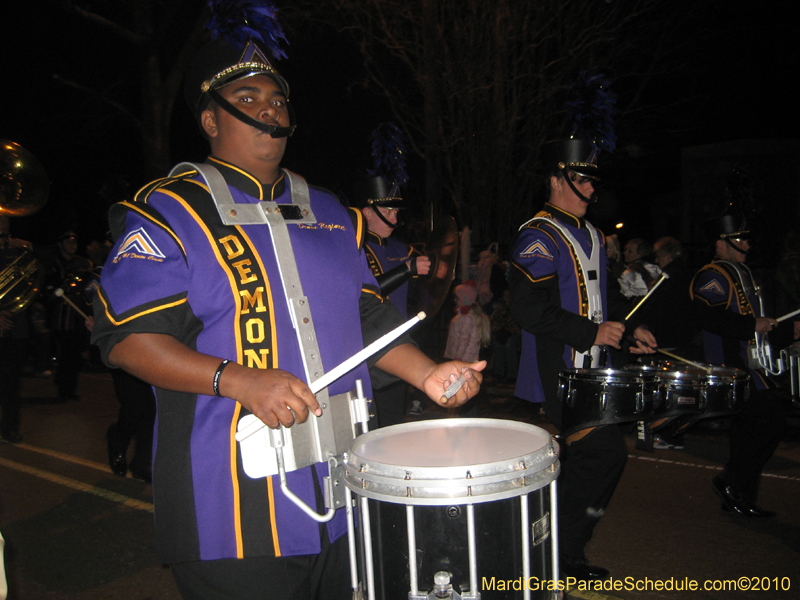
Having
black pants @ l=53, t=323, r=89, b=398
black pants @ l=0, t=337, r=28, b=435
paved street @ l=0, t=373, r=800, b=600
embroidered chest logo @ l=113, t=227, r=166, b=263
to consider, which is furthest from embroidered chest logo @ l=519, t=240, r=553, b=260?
black pants @ l=53, t=323, r=89, b=398

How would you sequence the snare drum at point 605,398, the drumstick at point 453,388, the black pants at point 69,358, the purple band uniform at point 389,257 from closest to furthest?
the drumstick at point 453,388
the snare drum at point 605,398
the purple band uniform at point 389,257
the black pants at point 69,358

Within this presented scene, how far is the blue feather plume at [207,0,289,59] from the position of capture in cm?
202

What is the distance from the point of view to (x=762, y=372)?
201 inches

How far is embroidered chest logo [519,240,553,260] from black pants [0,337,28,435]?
20.0 ft

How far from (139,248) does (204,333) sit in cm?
28

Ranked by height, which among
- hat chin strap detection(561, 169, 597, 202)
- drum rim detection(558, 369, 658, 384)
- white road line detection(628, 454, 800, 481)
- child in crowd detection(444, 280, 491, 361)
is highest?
hat chin strap detection(561, 169, 597, 202)

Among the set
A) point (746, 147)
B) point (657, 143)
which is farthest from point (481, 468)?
point (657, 143)

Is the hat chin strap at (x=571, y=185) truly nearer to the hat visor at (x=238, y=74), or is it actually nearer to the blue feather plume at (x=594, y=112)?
the blue feather plume at (x=594, y=112)

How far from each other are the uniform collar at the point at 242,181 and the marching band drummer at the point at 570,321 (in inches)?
81.6

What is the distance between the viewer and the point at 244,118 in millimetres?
2039

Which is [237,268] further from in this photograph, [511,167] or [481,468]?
[511,167]

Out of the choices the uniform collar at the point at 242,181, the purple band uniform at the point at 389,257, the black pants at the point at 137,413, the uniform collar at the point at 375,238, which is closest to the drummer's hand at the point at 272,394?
the uniform collar at the point at 242,181

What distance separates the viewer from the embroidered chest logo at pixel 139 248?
1.81 m

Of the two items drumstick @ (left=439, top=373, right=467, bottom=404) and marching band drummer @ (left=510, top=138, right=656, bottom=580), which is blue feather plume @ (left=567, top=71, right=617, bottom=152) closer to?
marching band drummer @ (left=510, top=138, right=656, bottom=580)
